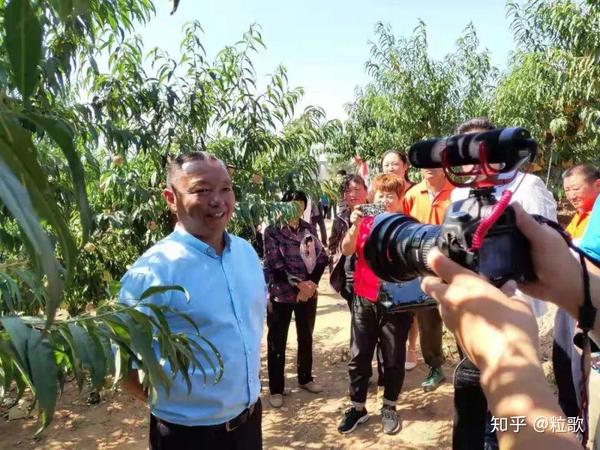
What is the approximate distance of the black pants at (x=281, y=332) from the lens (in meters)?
3.50

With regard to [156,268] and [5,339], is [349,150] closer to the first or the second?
[156,268]

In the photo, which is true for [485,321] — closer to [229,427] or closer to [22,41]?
[22,41]

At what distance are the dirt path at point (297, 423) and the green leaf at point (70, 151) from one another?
2867 mm

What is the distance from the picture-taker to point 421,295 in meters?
2.54

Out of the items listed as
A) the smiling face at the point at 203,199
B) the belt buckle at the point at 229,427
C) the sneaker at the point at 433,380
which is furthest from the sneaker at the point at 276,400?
the smiling face at the point at 203,199

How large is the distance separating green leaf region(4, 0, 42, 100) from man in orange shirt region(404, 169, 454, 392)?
2.23 meters

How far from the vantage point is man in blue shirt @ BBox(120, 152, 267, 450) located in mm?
1619

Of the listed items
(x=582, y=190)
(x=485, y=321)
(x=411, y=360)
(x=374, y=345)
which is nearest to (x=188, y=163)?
(x=485, y=321)

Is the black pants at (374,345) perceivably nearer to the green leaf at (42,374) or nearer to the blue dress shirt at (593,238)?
the blue dress shirt at (593,238)

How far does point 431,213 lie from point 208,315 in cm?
179

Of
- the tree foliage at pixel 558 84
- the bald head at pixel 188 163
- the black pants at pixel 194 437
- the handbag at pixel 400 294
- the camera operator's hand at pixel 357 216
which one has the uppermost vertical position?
the tree foliage at pixel 558 84

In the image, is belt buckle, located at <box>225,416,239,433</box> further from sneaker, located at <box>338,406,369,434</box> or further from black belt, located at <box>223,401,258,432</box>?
sneaker, located at <box>338,406,369,434</box>

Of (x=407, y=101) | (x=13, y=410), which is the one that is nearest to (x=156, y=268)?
(x=13, y=410)

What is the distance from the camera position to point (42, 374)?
69cm
